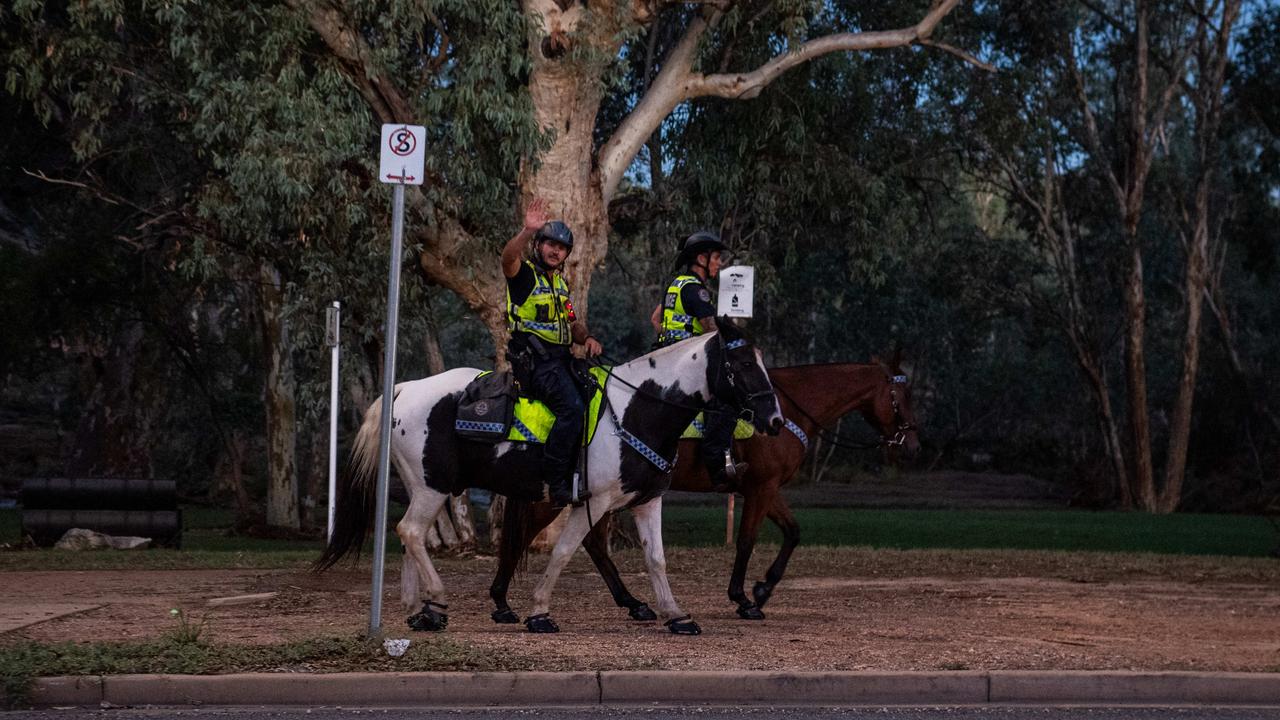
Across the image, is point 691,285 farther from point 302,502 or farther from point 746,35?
point 302,502

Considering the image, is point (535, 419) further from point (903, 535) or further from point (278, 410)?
point (278, 410)

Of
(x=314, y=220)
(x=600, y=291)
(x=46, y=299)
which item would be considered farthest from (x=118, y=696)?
(x=600, y=291)

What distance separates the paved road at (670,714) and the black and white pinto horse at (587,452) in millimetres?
2567

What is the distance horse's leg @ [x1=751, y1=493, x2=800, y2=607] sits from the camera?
43.3 feet

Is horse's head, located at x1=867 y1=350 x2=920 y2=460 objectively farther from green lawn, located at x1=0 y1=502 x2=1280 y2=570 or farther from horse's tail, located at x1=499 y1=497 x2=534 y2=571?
green lawn, located at x1=0 y1=502 x2=1280 y2=570

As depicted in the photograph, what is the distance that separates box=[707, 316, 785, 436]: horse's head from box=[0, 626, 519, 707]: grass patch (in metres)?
2.60

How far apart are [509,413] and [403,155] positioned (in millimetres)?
1993

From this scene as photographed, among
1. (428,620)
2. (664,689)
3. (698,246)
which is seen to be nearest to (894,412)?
(698,246)

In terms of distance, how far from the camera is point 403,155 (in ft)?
33.2

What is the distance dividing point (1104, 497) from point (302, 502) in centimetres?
1978

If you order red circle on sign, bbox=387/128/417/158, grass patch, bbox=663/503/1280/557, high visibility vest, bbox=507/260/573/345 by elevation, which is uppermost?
red circle on sign, bbox=387/128/417/158

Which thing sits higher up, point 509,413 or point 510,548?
point 509,413

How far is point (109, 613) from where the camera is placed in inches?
489

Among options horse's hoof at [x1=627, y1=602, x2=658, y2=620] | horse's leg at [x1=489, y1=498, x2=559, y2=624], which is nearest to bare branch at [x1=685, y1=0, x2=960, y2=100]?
horse's leg at [x1=489, y1=498, x2=559, y2=624]
